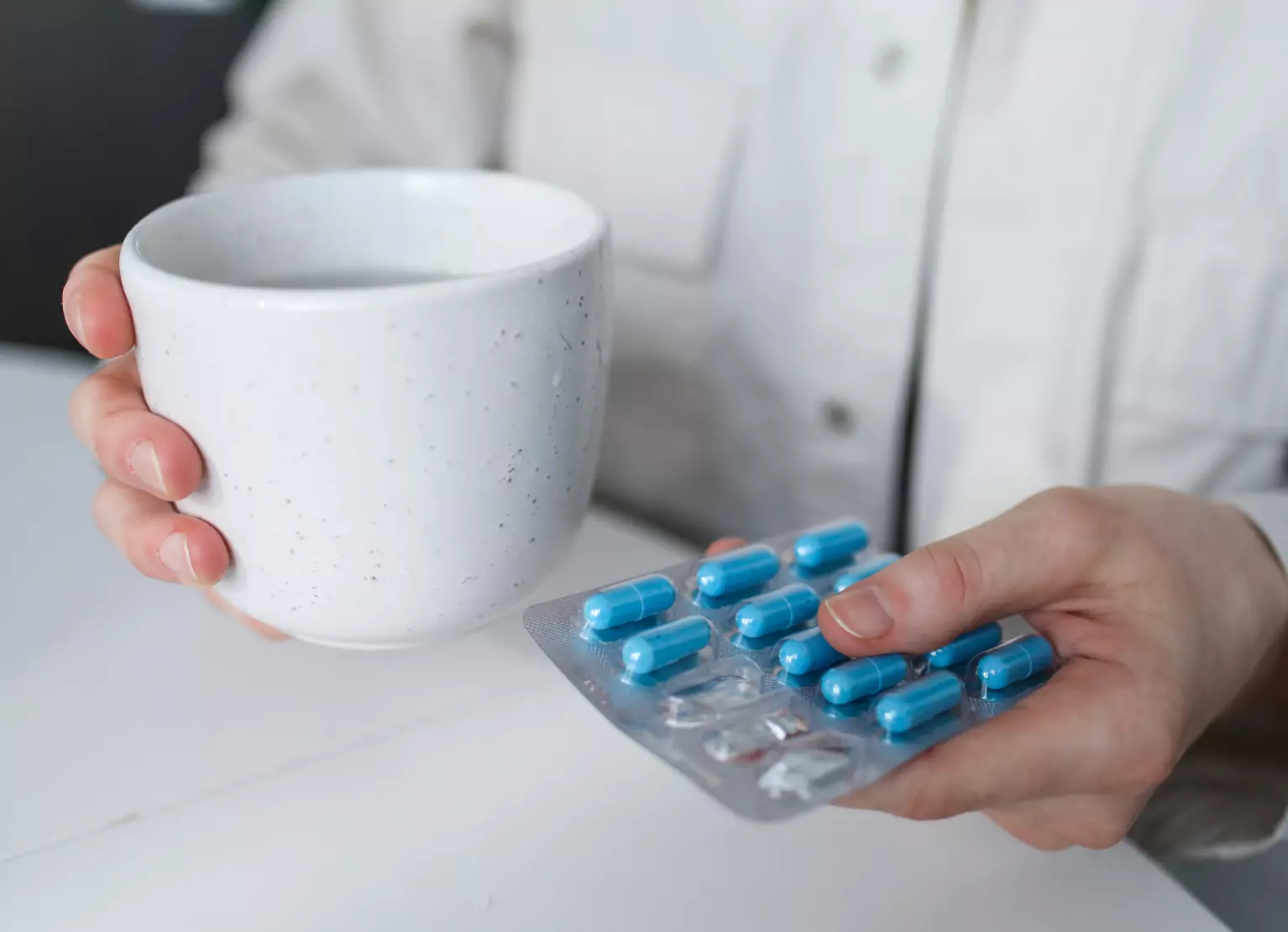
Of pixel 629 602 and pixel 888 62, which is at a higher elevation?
pixel 888 62

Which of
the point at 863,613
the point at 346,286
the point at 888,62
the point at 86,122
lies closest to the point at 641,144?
the point at 888,62

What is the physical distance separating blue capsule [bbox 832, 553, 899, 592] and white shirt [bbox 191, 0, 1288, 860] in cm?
14

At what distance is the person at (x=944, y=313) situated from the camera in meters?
0.28

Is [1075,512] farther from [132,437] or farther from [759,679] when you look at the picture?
[132,437]

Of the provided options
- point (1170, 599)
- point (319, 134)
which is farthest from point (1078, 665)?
point (319, 134)

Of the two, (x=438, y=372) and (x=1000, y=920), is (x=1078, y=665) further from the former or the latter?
(x=438, y=372)

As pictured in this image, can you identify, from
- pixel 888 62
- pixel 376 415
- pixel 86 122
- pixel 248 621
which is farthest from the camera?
pixel 86 122

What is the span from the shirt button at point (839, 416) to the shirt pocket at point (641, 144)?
0.10 m

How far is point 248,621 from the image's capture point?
13.5 inches

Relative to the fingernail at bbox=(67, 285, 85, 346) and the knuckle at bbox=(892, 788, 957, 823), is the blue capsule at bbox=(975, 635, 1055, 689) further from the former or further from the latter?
the fingernail at bbox=(67, 285, 85, 346)

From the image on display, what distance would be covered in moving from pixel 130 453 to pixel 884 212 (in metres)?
0.33

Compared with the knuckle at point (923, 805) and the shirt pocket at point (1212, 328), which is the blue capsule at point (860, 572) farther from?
the shirt pocket at point (1212, 328)

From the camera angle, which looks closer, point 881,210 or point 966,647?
point 966,647

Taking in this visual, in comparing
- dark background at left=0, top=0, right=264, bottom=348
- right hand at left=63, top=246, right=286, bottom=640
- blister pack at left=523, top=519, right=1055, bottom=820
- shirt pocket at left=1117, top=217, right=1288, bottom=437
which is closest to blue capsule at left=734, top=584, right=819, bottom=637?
blister pack at left=523, top=519, right=1055, bottom=820
